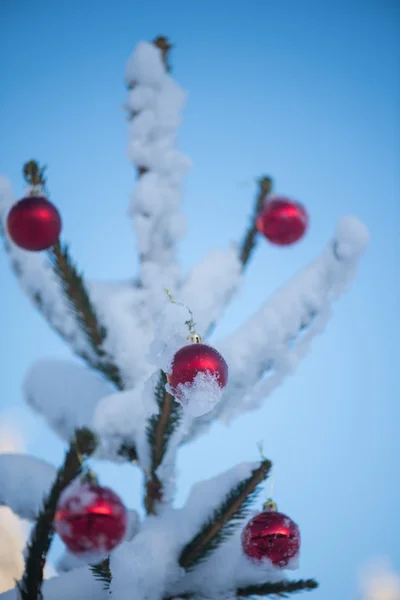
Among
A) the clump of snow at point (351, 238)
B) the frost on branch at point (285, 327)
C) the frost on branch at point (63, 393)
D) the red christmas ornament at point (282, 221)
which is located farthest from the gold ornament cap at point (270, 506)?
the red christmas ornament at point (282, 221)

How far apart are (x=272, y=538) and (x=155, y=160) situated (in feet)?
5.40

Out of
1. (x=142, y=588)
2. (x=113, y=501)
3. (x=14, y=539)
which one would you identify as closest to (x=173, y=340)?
(x=113, y=501)

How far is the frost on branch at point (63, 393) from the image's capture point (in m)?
1.61

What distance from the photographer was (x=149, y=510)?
142 centimetres

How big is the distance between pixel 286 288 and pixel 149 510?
36.0 inches

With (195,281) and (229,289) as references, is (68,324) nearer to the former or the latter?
(195,281)

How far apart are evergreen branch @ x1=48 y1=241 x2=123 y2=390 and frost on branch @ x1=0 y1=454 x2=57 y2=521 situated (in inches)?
18.2

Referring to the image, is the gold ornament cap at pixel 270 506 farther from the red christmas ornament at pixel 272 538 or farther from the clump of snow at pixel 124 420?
the clump of snow at pixel 124 420

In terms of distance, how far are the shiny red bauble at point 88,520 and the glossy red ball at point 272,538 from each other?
416 mm

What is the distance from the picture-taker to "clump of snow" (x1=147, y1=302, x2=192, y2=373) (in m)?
1.03

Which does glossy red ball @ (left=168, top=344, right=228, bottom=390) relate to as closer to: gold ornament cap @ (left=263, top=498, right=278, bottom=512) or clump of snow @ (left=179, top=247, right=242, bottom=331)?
gold ornament cap @ (left=263, top=498, right=278, bottom=512)

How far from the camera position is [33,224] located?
1363 mm

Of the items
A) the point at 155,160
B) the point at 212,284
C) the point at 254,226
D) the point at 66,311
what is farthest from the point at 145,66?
the point at 66,311

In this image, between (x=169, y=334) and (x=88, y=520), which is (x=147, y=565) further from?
(x=169, y=334)
